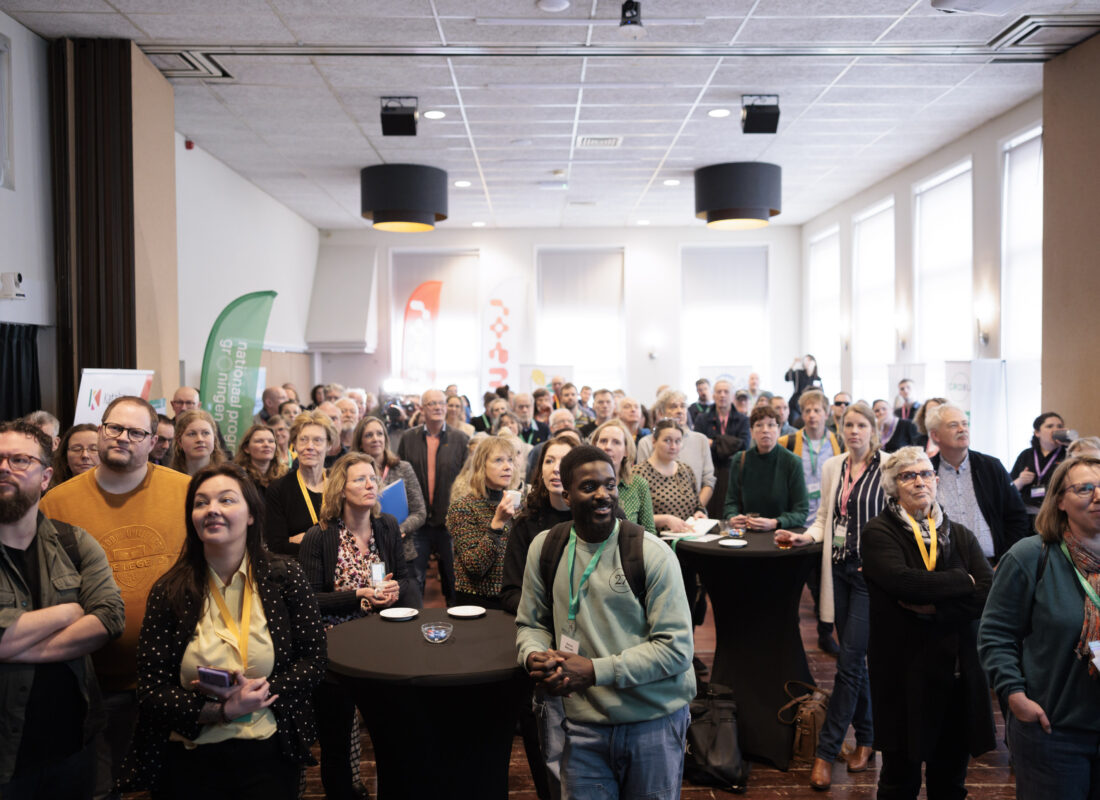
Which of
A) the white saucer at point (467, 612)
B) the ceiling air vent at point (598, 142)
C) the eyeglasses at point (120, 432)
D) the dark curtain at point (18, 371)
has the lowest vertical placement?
the white saucer at point (467, 612)

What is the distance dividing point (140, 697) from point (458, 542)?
5.71ft

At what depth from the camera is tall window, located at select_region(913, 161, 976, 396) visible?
9406 millimetres

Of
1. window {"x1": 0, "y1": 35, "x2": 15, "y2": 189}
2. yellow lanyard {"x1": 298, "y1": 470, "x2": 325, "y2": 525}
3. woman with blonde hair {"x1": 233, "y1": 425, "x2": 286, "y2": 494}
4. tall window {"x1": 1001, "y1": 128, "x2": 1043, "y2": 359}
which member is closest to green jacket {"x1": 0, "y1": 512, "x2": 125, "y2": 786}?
yellow lanyard {"x1": 298, "y1": 470, "x2": 325, "y2": 525}

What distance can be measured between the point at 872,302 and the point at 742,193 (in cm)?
338

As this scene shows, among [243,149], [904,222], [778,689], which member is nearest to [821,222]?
[904,222]

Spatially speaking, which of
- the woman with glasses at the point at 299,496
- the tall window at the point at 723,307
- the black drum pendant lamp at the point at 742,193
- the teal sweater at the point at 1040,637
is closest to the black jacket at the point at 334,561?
the woman with glasses at the point at 299,496

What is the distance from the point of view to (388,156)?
9672 millimetres

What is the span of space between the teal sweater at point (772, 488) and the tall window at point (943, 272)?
5.27 m

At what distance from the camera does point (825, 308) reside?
14.3 metres

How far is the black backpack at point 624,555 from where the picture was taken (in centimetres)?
232

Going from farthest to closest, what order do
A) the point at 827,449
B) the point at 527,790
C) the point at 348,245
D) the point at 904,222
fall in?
the point at 348,245, the point at 904,222, the point at 827,449, the point at 527,790

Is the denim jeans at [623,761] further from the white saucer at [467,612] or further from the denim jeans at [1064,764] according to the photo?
the denim jeans at [1064,764]

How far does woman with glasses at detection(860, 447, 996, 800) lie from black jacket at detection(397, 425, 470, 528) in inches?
132

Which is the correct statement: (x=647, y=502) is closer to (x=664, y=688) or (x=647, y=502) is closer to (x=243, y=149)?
(x=664, y=688)
